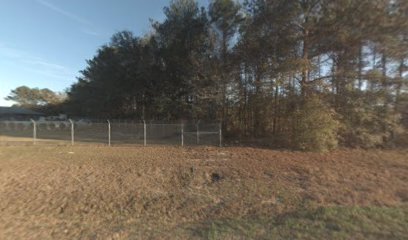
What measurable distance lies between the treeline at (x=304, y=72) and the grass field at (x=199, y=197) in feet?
12.5

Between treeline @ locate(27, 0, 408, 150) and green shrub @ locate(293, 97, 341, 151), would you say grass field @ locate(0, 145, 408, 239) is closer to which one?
green shrub @ locate(293, 97, 341, 151)

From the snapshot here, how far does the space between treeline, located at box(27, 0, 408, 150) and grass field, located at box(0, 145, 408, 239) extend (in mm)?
3816

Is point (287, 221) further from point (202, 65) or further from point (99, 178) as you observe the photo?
point (202, 65)

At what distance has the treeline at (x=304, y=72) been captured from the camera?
60.7 ft

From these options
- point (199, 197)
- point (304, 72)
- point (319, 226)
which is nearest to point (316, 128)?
point (304, 72)

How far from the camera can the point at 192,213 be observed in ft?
27.2

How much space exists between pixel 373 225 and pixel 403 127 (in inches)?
618

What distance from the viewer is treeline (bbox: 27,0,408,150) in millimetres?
18516

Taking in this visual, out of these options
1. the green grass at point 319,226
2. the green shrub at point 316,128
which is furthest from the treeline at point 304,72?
the green grass at point 319,226

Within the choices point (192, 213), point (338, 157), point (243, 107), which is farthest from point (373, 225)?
point (243, 107)

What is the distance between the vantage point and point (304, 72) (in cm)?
1978

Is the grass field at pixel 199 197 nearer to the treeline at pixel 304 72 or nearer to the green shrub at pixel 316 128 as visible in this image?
the green shrub at pixel 316 128

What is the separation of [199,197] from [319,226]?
3.63 m

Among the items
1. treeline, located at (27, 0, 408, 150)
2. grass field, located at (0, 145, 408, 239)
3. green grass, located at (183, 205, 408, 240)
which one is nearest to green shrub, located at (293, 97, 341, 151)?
treeline, located at (27, 0, 408, 150)
